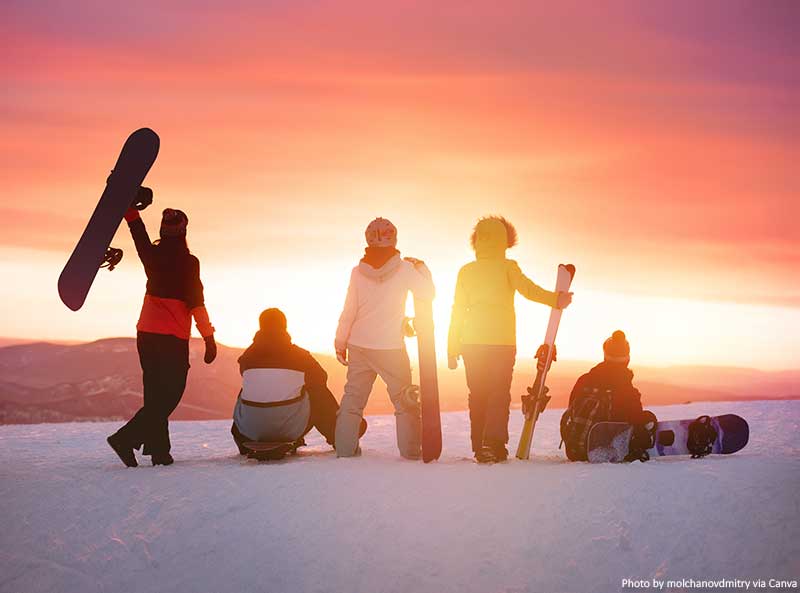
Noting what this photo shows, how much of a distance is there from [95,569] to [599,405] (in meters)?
4.45

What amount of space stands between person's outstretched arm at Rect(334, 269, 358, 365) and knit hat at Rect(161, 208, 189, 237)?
1.68 m

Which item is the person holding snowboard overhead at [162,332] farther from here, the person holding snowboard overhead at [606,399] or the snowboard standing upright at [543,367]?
the person holding snowboard overhead at [606,399]

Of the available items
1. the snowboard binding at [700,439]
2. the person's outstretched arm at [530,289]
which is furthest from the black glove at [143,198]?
the snowboard binding at [700,439]

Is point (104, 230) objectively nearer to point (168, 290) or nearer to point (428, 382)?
point (168, 290)

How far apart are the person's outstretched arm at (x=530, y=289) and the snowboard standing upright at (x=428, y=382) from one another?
83cm

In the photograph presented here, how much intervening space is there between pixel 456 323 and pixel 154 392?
2913mm

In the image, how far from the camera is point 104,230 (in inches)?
326

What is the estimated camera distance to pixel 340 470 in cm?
721

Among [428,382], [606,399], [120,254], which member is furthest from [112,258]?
[606,399]

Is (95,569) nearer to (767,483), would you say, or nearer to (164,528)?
(164,528)

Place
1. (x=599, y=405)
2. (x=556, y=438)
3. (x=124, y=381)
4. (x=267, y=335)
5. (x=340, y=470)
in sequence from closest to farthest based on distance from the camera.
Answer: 1. (x=340, y=470)
2. (x=599, y=405)
3. (x=267, y=335)
4. (x=556, y=438)
5. (x=124, y=381)

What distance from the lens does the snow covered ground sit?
544 centimetres

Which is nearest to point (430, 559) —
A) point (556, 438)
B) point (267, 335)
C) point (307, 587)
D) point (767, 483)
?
point (307, 587)

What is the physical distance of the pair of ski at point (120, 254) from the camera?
8.16m
